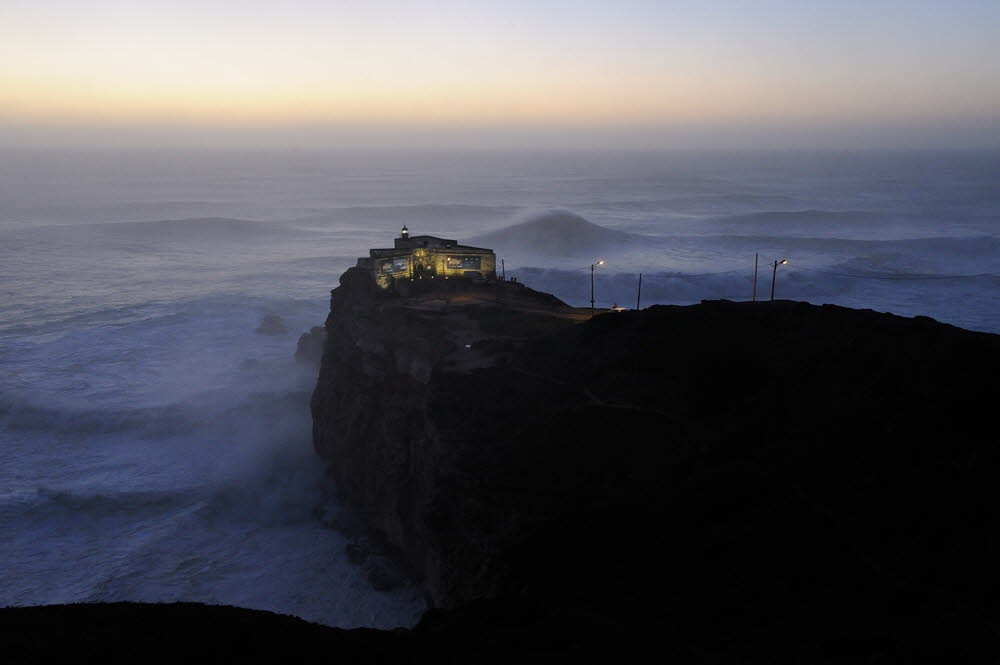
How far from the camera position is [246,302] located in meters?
62.4

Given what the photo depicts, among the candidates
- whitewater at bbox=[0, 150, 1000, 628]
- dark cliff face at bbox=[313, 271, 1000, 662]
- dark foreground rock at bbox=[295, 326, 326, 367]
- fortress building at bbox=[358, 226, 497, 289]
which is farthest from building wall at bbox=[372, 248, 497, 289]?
dark foreground rock at bbox=[295, 326, 326, 367]

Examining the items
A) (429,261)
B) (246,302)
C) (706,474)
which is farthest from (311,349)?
(706,474)

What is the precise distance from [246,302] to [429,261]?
103 ft

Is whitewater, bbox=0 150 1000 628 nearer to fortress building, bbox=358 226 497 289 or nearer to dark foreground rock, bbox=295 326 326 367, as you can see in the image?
dark foreground rock, bbox=295 326 326 367

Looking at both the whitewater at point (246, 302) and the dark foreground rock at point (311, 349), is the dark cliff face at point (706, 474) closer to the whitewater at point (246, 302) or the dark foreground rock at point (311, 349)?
the whitewater at point (246, 302)

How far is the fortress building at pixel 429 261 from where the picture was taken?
121 ft

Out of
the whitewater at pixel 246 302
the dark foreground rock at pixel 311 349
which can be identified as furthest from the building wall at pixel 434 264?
the dark foreground rock at pixel 311 349

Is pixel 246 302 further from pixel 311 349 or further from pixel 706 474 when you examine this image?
pixel 706 474

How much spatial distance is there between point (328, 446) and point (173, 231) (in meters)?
91.1

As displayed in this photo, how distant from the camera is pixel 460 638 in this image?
40.9ft

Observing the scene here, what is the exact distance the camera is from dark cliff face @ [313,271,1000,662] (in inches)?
482

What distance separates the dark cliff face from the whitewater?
18.1 feet

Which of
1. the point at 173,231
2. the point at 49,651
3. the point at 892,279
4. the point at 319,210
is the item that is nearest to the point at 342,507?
the point at 49,651

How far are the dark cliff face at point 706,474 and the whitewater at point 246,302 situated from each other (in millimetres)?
5523
